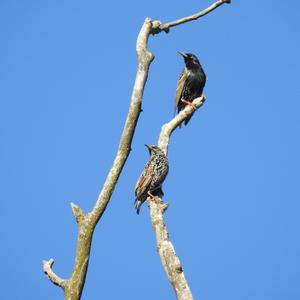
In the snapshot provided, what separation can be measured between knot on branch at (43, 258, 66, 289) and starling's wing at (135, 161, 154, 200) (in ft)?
8.47

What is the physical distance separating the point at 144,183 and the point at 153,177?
15 cm

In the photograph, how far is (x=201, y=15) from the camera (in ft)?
23.5

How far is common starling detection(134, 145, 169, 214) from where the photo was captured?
27.8 feet

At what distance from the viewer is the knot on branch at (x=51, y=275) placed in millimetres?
5682

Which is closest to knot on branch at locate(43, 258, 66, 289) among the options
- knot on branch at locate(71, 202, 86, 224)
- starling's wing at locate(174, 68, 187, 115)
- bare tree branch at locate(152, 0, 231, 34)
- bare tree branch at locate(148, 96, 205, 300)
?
knot on branch at locate(71, 202, 86, 224)

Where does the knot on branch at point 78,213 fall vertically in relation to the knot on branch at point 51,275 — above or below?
above

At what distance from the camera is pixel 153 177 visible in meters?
8.55

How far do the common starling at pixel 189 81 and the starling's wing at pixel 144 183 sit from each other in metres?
2.13

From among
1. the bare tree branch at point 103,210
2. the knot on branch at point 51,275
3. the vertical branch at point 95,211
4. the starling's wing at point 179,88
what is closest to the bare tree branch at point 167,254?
the bare tree branch at point 103,210

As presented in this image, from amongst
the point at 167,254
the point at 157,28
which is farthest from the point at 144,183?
the point at 167,254

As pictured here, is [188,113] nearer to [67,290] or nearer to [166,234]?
[166,234]

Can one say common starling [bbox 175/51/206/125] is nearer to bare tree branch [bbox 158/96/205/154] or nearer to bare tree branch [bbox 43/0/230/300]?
bare tree branch [bbox 158/96/205/154]

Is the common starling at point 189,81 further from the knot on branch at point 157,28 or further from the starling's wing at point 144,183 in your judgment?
the knot on branch at point 157,28

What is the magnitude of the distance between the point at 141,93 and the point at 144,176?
2.61 metres
